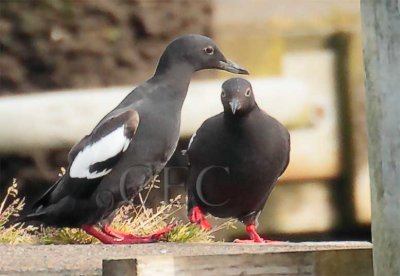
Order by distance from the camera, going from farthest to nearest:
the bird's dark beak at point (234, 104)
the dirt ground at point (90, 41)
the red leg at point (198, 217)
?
the dirt ground at point (90, 41)
the red leg at point (198, 217)
the bird's dark beak at point (234, 104)

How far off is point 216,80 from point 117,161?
15.2ft

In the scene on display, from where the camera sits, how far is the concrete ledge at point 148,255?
11.4 feet

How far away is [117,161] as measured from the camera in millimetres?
6180

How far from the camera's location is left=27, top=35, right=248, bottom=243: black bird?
611cm

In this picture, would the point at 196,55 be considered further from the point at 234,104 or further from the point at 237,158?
the point at 237,158

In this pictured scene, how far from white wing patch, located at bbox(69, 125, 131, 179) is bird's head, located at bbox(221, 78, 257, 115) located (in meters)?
0.66

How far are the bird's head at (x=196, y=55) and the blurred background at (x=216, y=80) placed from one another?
3237 millimetres

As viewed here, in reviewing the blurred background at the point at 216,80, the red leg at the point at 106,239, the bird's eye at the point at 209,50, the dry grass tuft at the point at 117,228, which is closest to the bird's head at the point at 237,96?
the bird's eye at the point at 209,50

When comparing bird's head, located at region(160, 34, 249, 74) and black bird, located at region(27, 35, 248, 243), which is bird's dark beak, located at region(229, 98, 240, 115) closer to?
bird's head, located at region(160, 34, 249, 74)

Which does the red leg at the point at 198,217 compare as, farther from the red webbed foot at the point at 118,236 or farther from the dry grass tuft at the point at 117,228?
the red webbed foot at the point at 118,236

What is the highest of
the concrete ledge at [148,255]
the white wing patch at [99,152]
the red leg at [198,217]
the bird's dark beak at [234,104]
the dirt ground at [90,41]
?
the dirt ground at [90,41]

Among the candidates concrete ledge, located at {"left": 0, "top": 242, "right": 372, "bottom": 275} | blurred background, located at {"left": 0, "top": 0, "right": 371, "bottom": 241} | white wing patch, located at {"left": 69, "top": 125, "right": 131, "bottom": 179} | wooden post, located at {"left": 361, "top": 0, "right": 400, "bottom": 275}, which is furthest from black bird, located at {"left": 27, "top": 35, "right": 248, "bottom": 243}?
blurred background, located at {"left": 0, "top": 0, "right": 371, "bottom": 241}

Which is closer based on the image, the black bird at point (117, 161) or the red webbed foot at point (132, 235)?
the red webbed foot at point (132, 235)

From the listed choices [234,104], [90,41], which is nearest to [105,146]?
[234,104]
